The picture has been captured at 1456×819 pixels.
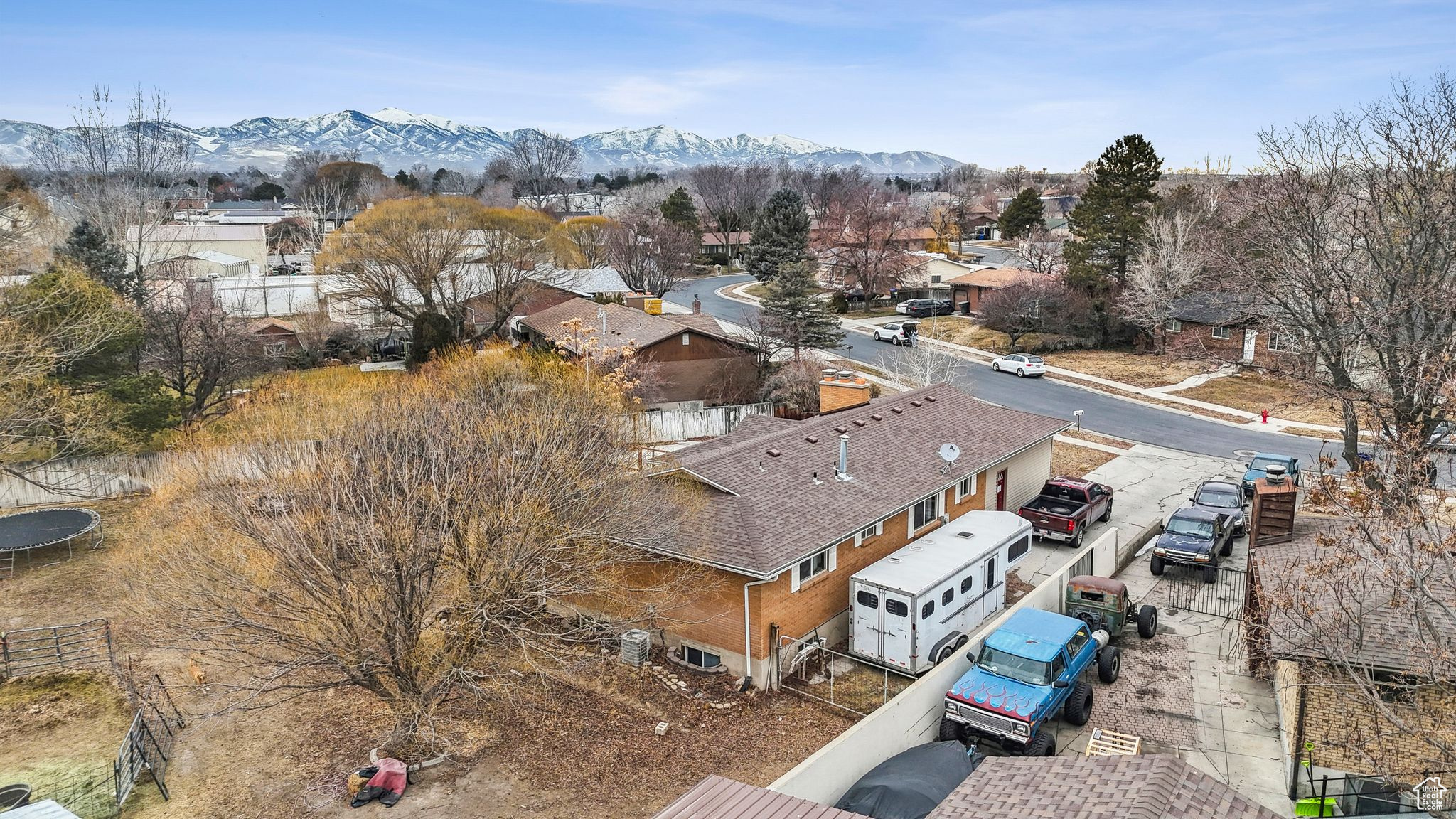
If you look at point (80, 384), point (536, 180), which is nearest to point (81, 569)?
point (80, 384)

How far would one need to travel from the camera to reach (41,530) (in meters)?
28.1

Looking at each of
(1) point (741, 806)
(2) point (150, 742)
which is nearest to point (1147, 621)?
(1) point (741, 806)

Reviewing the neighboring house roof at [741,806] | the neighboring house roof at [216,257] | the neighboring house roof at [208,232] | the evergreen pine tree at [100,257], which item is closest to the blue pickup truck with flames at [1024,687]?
the neighboring house roof at [741,806]

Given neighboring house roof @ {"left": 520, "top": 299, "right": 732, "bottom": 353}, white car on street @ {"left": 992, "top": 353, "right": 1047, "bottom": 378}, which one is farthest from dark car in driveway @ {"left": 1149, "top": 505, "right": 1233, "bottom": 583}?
white car on street @ {"left": 992, "top": 353, "right": 1047, "bottom": 378}

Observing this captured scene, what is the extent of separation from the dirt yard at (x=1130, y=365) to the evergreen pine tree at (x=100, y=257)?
54.5 metres

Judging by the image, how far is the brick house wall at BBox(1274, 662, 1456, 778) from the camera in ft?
41.2

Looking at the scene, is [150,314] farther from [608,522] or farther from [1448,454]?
[1448,454]

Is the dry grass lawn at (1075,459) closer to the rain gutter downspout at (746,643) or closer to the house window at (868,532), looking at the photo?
the house window at (868,532)

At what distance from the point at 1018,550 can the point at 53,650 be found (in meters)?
23.6

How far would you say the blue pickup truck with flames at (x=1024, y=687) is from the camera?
53.5 ft

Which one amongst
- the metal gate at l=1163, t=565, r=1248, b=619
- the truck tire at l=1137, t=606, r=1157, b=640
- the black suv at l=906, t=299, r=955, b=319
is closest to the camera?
the truck tire at l=1137, t=606, r=1157, b=640

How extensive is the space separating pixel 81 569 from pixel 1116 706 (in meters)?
28.2

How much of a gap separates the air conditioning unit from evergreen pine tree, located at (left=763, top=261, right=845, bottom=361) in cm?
3191

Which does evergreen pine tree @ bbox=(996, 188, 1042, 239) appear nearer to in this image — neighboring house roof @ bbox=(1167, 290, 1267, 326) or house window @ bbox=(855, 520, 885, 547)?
neighboring house roof @ bbox=(1167, 290, 1267, 326)
